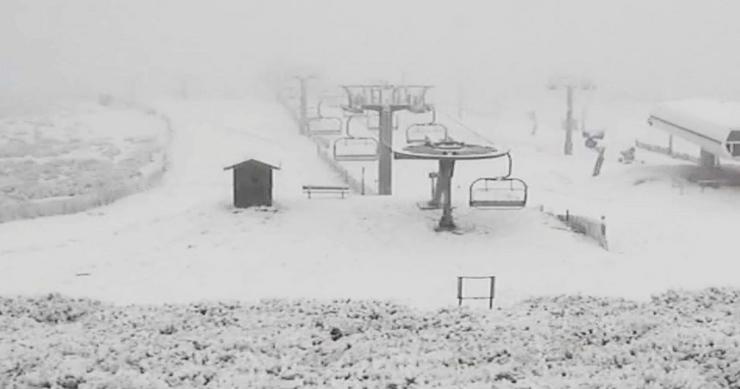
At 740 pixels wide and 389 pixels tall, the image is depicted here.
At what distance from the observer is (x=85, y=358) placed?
11930mm

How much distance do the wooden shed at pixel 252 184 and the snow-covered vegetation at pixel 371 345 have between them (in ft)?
47.5

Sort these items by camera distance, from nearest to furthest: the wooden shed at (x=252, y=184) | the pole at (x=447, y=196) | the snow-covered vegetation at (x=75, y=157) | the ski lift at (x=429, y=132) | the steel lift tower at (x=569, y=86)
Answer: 1. the pole at (x=447, y=196)
2. the wooden shed at (x=252, y=184)
3. the ski lift at (x=429, y=132)
4. the snow-covered vegetation at (x=75, y=157)
5. the steel lift tower at (x=569, y=86)

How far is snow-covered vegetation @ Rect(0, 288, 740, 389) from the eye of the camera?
10844 mm

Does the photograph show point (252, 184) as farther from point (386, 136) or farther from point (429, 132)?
point (429, 132)

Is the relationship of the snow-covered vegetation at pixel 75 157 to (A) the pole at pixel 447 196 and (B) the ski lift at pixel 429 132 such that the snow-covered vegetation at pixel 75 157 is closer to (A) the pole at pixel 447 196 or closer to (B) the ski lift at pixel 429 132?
(B) the ski lift at pixel 429 132

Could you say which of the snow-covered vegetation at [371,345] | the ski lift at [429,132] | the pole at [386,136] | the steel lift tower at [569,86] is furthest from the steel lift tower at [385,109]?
the steel lift tower at [569,86]

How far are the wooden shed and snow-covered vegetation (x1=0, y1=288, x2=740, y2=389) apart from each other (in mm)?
14476

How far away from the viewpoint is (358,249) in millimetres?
27172

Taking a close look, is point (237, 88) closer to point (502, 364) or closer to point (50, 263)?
point (50, 263)

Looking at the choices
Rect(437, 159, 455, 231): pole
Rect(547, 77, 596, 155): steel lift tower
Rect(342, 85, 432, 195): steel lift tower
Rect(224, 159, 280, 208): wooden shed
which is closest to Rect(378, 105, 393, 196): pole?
Rect(342, 85, 432, 195): steel lift tower

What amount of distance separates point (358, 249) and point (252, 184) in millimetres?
6442

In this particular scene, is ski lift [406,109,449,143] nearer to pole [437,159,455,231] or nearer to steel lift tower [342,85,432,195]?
steel lift tower [342,85,432,195]

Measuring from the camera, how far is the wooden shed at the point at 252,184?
3108 cm

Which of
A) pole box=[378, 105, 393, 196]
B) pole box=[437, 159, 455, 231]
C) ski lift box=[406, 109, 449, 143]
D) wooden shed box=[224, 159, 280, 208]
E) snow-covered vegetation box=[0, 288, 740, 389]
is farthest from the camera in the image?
pole box=[378, 105, 393, 196]
